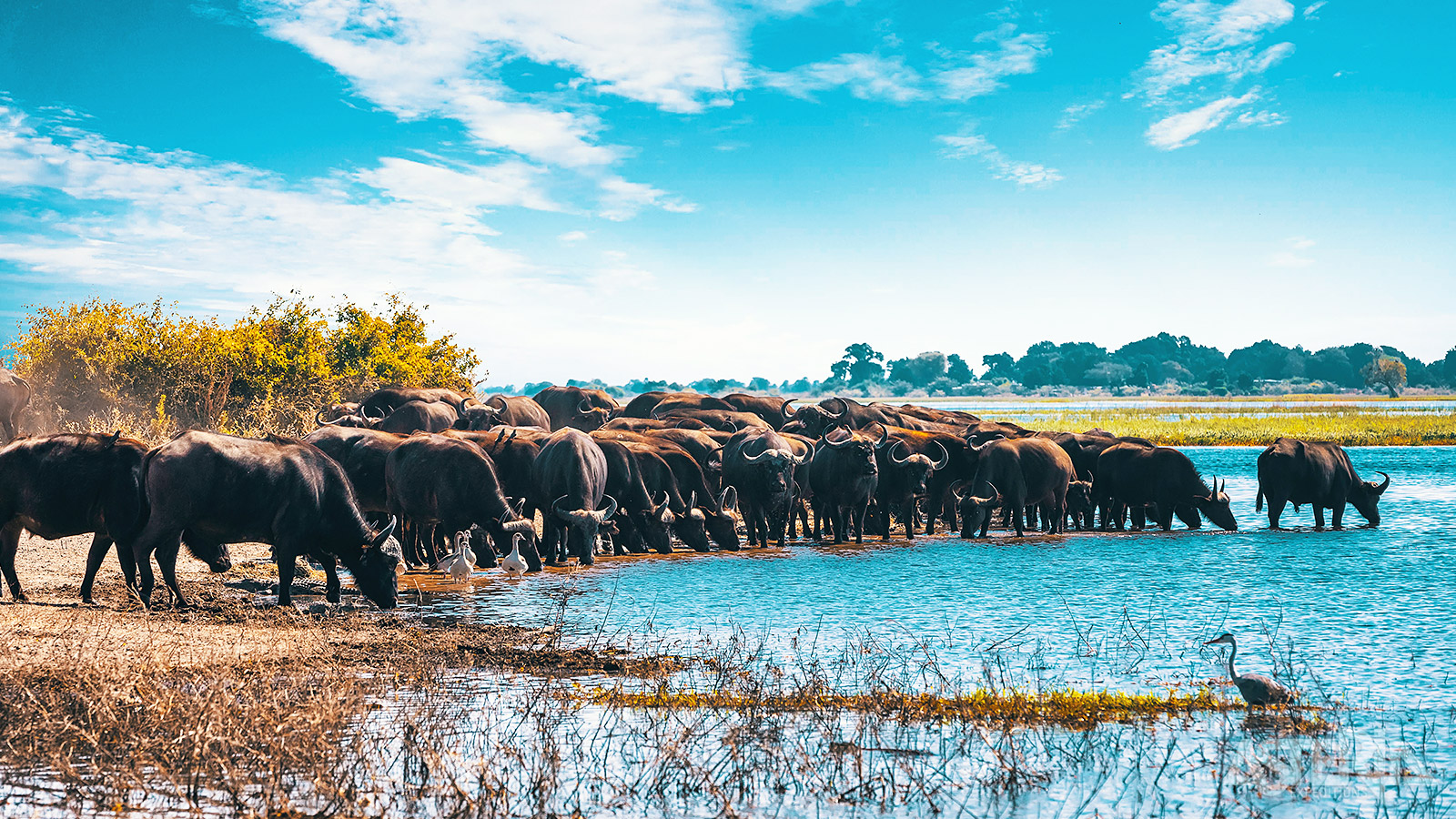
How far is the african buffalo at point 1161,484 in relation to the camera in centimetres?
2077

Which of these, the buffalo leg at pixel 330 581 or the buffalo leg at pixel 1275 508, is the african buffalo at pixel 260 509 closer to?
the buffalo leg at pixel 330 581

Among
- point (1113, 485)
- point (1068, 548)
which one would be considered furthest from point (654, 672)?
point (1113, 485)

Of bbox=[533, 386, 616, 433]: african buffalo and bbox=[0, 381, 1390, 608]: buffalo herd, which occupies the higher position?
bbox=[533, 386, 616, 433]: african buffalo

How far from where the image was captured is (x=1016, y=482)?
19.4m

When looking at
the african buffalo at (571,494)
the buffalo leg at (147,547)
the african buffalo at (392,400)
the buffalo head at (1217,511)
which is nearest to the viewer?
the buffalo leg at (147,547)

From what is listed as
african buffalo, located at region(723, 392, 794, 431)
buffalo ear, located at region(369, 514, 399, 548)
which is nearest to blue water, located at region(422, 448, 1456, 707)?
buffalo ear, located at region(369, 514, 399, 548)

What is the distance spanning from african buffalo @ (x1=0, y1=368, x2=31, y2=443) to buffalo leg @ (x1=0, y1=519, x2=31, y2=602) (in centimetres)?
1711

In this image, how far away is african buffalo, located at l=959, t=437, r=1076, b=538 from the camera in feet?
63.2

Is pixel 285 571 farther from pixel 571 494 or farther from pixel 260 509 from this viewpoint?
pixel 571 494

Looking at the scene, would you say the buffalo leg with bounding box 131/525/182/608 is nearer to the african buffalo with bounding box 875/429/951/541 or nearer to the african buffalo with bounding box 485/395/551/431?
the african buffalo with bounding box 875/429/951/541

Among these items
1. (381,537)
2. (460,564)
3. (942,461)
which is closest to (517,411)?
(942,461)

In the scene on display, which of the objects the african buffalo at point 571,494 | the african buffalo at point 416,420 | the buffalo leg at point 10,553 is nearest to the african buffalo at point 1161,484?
the african buffalo at point 571,494

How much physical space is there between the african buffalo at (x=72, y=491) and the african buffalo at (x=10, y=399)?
56.9 feet

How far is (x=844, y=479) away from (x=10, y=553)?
40.4 feet
